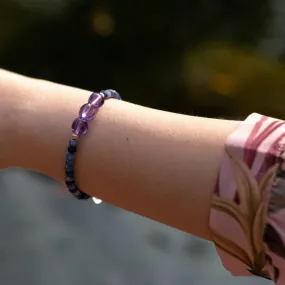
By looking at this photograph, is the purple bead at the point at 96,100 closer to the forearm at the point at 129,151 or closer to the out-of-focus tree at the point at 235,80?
the forearm at the point at 129,151

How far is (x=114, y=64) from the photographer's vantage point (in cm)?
72

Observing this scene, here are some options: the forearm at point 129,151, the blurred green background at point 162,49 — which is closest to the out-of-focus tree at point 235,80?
the blurred green background at point 162,49

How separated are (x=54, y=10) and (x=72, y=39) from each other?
4 centimetres

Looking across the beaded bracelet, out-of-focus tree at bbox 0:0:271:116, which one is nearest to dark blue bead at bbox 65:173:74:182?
the beaded bracelet

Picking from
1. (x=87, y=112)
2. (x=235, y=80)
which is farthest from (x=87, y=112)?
(x=235, y=80)

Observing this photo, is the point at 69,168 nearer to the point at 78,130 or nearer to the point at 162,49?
the point at 78,130

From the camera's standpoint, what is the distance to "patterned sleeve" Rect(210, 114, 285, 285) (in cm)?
27

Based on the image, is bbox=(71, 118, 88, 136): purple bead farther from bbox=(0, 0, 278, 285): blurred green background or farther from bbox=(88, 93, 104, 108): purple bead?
bbox=(0, 0, 278, 285): blurred green background

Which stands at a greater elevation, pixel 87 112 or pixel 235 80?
pixel 87 112

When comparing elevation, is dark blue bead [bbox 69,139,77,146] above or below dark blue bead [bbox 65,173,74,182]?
above

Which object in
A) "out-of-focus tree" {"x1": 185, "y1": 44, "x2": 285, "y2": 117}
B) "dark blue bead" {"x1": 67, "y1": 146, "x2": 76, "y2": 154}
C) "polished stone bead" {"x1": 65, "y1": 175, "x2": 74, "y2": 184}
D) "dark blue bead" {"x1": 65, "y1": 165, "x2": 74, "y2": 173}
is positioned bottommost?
"out-of-focus tree" {"x1": 185, "y1": 44, "x2": 285, "y2": 117}

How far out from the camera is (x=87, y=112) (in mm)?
338

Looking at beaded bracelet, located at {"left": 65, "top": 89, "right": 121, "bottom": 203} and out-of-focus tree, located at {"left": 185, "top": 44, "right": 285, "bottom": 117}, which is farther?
out-of-focus tree, located at {"left": 185, "top": 44, "right": 285, "bottom": 117}

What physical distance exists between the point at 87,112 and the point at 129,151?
0.04 metres
